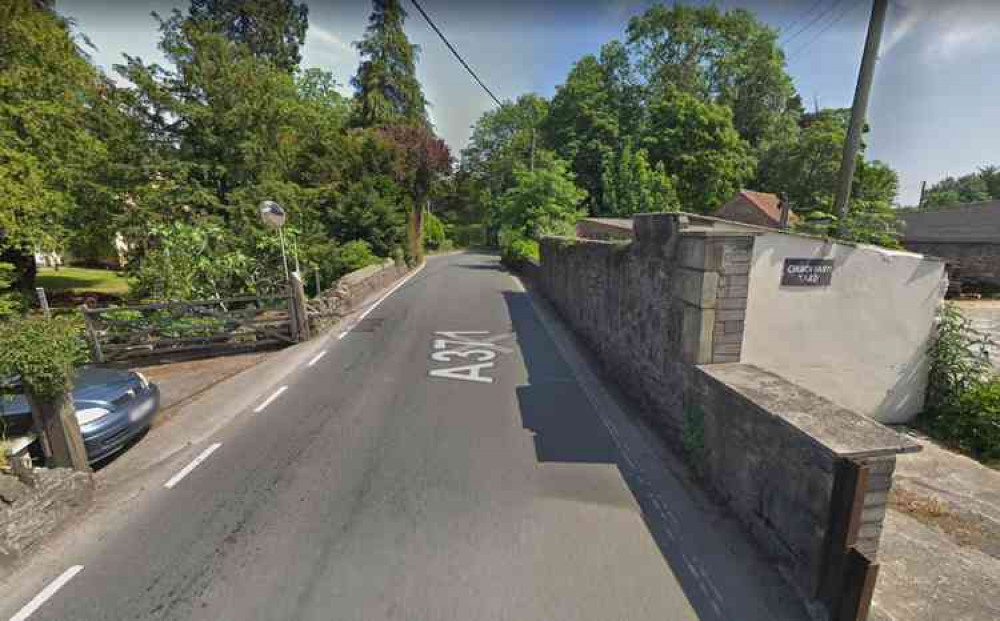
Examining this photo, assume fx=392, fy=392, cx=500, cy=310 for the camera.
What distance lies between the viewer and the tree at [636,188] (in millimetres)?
27625

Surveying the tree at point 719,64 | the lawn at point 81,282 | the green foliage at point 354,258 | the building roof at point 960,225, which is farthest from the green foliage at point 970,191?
the lawn at point 81,282

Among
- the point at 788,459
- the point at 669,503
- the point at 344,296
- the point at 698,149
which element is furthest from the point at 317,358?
the point at 698,149

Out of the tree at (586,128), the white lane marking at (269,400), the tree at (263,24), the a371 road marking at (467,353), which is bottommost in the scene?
the white lane marking at (269,400)

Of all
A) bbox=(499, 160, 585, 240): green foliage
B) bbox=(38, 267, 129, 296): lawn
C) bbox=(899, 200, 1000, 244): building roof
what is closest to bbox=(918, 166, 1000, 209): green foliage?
bbox=(899, 200, 1000, 244): building roof

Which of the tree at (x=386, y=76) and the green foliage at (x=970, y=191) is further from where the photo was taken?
the green foliage at (x=970, y=191)

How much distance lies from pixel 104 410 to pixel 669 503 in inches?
240

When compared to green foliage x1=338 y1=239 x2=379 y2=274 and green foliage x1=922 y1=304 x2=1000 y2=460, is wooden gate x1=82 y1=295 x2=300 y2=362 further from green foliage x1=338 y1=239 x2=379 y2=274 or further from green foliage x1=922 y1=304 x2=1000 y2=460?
green foliage x1=922 y1=304 x2=1000 y2=460

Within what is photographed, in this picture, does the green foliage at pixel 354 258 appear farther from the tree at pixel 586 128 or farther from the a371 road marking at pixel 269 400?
the tree at pixel 586 128

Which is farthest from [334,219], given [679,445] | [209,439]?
[679,445]

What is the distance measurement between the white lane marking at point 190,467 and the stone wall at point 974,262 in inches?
860

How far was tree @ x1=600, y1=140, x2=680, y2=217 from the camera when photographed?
90.6ft

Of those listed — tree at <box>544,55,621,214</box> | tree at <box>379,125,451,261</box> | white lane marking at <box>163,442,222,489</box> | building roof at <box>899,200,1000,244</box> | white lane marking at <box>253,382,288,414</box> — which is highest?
tree at <box>544,55,621,214</box>

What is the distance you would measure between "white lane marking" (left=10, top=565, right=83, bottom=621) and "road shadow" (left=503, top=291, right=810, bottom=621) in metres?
3.89

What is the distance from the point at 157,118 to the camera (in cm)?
1197
